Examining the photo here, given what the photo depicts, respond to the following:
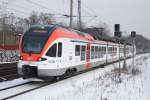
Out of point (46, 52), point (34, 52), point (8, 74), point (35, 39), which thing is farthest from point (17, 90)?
point (8, 74)

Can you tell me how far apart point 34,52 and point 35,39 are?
697 mm

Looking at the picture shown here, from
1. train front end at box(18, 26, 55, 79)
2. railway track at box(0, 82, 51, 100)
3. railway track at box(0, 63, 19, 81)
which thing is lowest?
railway track at box(0, 82, 51, 100)

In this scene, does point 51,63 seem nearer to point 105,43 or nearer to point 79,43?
point 79,43

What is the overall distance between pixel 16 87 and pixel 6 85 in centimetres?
63

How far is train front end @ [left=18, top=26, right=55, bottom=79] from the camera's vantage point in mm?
13000

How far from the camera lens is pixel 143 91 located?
36.3 ft

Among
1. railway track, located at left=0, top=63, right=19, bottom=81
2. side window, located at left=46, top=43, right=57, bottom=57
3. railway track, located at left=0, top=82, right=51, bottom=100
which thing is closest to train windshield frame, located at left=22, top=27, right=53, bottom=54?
side window, located at left=46, top=43, right=57, bottom=57

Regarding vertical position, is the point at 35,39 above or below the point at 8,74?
above

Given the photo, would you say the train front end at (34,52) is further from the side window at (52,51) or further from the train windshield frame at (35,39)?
the side window at (52,51)

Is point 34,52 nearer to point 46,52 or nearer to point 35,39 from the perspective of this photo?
point 46,52

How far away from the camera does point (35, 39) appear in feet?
44.0

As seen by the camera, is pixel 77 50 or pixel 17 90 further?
pixel 77 50

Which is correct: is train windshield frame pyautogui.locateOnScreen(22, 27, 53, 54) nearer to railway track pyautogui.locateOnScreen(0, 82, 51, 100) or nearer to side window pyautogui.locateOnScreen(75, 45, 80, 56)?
railway track pyautogui.locateOnScreen(0, 82, 51, 100)

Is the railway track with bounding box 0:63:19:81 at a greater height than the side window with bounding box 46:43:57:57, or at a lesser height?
lesser
